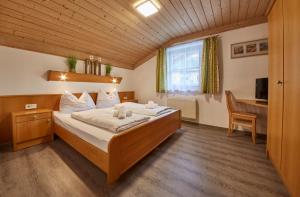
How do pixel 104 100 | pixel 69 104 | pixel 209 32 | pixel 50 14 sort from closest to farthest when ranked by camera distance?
1. pixel 50 14
2. pixel 69 104
3. pixel 209 32
4. pixel 104 100

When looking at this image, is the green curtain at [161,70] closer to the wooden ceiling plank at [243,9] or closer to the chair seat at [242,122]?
the wooden ceiling plank at [243,9]

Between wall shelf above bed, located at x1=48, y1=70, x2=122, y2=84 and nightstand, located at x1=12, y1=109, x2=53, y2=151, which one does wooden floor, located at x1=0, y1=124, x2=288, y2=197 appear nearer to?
nightstand, located at x1=12, y1=109, x2=53, y2=151

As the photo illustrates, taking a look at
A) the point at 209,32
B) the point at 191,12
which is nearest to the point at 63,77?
the point at 191,12

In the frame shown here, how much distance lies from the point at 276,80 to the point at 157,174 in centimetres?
193

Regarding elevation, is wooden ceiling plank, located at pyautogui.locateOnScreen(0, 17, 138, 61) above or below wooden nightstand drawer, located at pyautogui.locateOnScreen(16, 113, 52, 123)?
above

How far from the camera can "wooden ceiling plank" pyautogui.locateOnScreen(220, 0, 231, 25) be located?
8.07 ft

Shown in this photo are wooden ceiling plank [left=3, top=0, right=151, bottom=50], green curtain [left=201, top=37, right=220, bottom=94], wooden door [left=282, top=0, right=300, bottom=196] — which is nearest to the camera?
wooden door [left=282, top=0, right=300, bottom=196]

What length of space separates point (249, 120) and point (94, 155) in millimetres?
2910

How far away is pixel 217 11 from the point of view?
8.93 feet

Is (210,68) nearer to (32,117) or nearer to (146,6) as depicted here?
(146,6)

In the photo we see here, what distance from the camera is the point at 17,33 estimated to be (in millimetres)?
2381

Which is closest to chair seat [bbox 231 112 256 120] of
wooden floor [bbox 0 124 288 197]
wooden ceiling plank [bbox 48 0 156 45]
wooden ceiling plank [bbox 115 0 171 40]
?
wooden floor [bbox 0 124 288 197]

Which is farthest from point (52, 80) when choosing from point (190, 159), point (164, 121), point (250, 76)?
point (250, 76)

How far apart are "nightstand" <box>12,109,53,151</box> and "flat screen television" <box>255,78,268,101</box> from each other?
4.20 m
